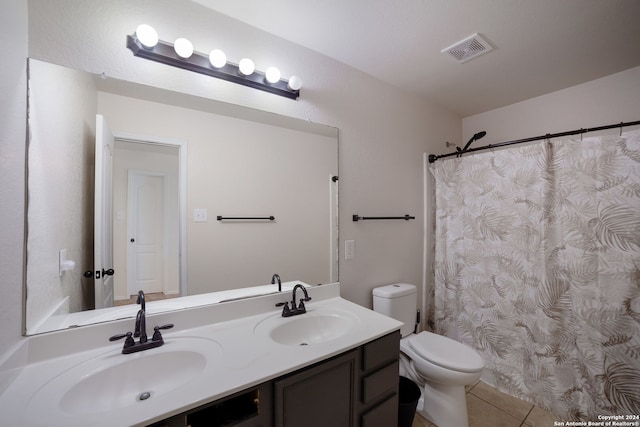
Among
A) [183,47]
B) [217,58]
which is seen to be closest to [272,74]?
[217,58]

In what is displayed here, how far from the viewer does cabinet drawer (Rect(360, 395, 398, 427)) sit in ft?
3.59

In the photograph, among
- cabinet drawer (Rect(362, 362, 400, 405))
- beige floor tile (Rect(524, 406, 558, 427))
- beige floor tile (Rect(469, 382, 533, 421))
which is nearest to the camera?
cabinet drawer (Rect(362, 362, 400, 405))

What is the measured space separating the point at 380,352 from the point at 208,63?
1.61 m

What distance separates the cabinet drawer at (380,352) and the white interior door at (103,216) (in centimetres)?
114

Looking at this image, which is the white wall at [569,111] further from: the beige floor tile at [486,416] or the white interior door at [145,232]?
the white interior door at [145,232]

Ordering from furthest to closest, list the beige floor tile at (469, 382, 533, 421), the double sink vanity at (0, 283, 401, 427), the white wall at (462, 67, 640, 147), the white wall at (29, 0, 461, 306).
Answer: the white wall at (462, 67, 640, 147) → the beige floor tile at (469, 382, 533, 421) → the white wall at (29, 0, 461, 306) → the double sink vanity at (0, 283, 401, 427)

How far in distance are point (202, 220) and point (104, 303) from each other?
519 mm

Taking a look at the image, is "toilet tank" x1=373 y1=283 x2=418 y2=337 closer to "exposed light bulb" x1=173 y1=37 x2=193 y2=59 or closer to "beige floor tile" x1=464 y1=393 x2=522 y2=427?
"beige floor tile" x1=464 y1=393 x2=522 y2=427

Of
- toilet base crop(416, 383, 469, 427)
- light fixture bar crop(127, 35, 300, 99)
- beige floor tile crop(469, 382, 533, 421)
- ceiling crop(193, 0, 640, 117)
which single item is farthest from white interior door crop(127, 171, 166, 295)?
beige floor tile crop(469, 382, 533, 421)

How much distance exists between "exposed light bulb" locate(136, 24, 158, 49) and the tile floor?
2.53 metres

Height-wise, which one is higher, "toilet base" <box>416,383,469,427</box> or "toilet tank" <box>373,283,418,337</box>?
"toilet tank" <box>373,283,418,337</box>

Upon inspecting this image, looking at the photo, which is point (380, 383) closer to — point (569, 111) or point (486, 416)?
point (486, 416)

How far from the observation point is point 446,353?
161 cm

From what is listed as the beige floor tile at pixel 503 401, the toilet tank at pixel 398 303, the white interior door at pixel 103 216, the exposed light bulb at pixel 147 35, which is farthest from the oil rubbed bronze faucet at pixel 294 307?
the beige floor tile at pixel 503 401
